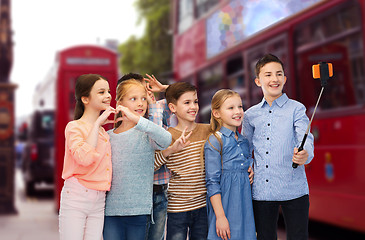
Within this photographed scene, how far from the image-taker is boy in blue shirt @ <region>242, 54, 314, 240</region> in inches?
112

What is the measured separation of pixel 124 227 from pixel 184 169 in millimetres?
459

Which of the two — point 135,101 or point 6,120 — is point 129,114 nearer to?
point 135,101

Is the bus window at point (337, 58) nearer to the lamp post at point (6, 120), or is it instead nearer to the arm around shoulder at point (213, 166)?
the arm around shoulder at point (213, 166)

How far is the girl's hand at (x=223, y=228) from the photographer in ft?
9.12

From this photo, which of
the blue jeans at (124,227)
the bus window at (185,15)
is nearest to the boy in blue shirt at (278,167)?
the blue jeans at (124,227)

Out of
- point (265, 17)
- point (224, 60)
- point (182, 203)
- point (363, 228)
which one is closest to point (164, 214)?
point (182, 203)

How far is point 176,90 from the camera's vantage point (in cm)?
304

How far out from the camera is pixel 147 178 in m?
2.85

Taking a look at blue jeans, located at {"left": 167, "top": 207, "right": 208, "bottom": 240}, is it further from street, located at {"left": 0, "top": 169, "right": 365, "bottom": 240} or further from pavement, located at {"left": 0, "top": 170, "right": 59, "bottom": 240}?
pavement, located at {"left": 0, "top": 170, "right": 59, "bottom": 240}

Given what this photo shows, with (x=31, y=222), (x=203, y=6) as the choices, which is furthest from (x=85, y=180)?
(x=203, y=6)

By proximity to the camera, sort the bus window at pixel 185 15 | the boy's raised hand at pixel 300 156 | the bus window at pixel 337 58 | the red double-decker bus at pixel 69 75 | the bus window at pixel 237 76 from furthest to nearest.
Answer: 1. the bus window at pixel 185 15
2. the red double-decker bus at pixel 69 75
3. the bus window at pixel 237 76
4. the bus window at pixel 337 58
5. the boy's raised hand at pixel 300 156

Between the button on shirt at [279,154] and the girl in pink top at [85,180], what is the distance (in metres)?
0.83

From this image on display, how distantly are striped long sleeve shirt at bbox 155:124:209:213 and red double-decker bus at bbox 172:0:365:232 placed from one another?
2.60 metres

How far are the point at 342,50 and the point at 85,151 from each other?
11.5 ft
